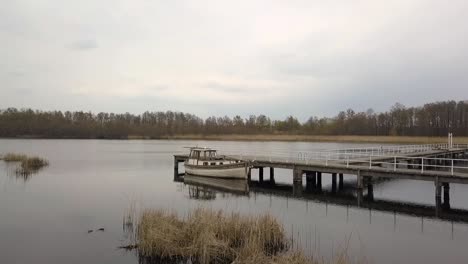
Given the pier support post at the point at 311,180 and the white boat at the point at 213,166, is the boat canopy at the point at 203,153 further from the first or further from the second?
the pier support post at the point at 311,180

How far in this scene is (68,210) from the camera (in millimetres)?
20844

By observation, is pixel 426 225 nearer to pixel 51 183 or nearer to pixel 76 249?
pixel 76 249

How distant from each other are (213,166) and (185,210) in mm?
12488

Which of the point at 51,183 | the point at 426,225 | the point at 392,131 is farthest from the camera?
the point at 392,131

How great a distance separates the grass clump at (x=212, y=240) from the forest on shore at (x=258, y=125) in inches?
4071

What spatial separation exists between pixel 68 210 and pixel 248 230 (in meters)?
11.7

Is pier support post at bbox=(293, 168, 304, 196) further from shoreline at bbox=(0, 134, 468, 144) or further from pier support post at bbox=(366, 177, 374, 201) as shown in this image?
shoreline at bbox=(0, 134, 468, 144)

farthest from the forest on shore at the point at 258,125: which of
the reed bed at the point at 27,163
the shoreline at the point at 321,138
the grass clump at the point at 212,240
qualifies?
the grass clump at the point at 212,240

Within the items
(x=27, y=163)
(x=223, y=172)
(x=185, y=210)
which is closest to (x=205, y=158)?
(x=223, y=172)

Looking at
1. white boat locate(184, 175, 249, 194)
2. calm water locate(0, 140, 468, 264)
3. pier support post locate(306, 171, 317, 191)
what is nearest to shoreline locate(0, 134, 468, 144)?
calm water locate(0, 140, 468, 264)

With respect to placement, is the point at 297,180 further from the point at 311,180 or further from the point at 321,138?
the point at 321,138

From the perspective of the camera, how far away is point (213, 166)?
33.2 m

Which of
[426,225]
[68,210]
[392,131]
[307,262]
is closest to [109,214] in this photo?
[68,210]

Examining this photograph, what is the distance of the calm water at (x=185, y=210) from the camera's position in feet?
46.0
